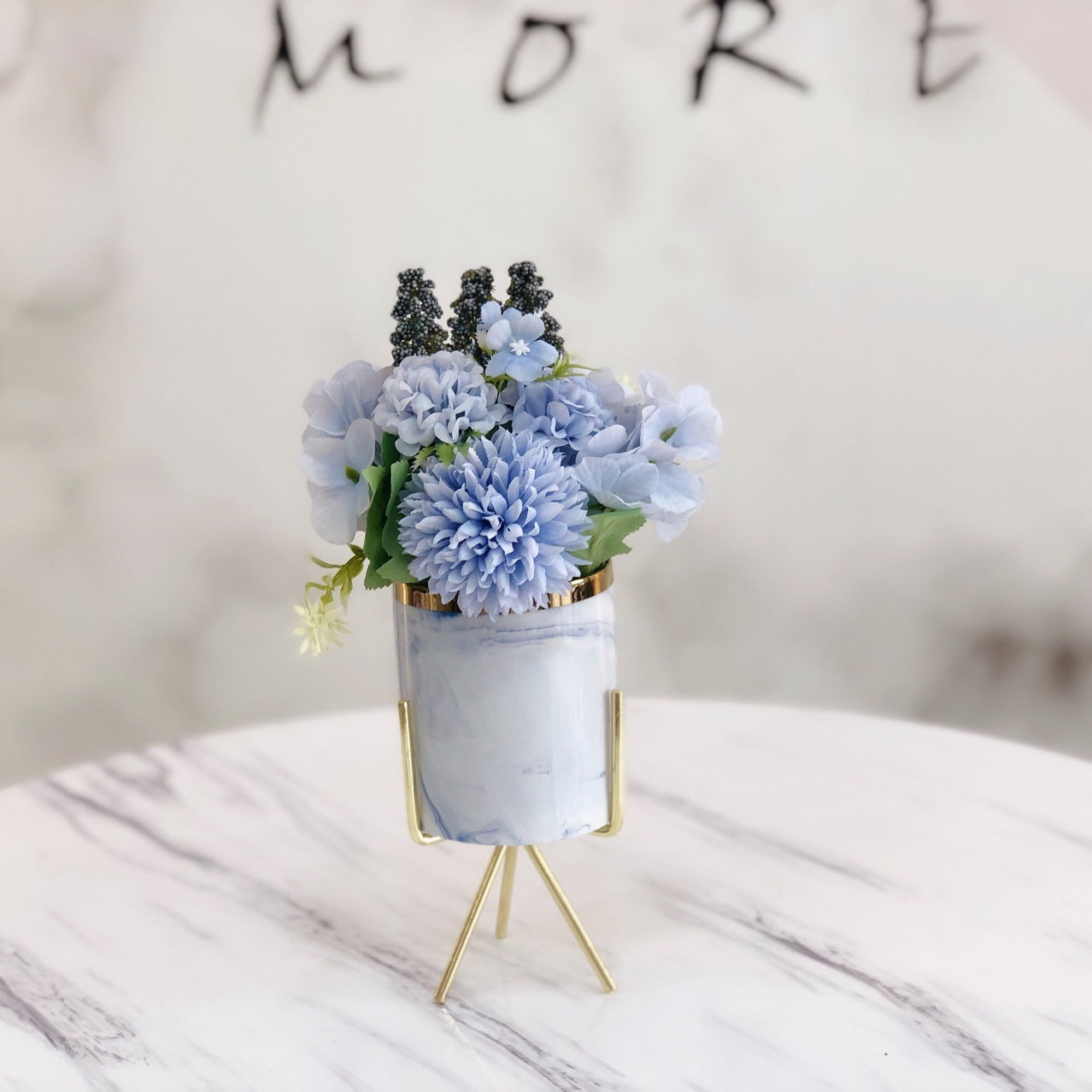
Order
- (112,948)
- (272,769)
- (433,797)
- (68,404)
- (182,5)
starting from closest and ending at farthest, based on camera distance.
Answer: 1. (433,797)
2. (112,948)
3. (272,769)
4. (182,5)
5. (68,404)

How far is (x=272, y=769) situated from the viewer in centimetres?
145

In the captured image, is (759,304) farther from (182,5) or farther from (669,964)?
(669,964)

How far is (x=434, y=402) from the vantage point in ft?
2.96

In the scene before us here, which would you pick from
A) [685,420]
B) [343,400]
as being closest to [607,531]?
[685,420]

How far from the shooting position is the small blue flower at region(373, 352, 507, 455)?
2.95 ft

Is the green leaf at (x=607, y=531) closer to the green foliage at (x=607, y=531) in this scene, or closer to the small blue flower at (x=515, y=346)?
the green foliage at (x=607, y=531)

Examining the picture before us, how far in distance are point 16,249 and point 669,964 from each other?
174 cm

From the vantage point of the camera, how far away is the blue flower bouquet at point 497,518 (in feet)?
2.94

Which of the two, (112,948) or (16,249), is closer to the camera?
(112,948)

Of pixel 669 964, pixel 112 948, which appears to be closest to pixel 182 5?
pixel 112 948

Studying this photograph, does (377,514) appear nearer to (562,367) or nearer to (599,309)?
(562,367)

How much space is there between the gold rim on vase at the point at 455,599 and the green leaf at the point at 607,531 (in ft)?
0.04

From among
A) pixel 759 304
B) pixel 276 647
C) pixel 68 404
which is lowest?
pixel 276 647

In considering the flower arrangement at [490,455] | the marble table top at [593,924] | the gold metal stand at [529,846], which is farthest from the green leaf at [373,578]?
the marble table top at [593,924]
